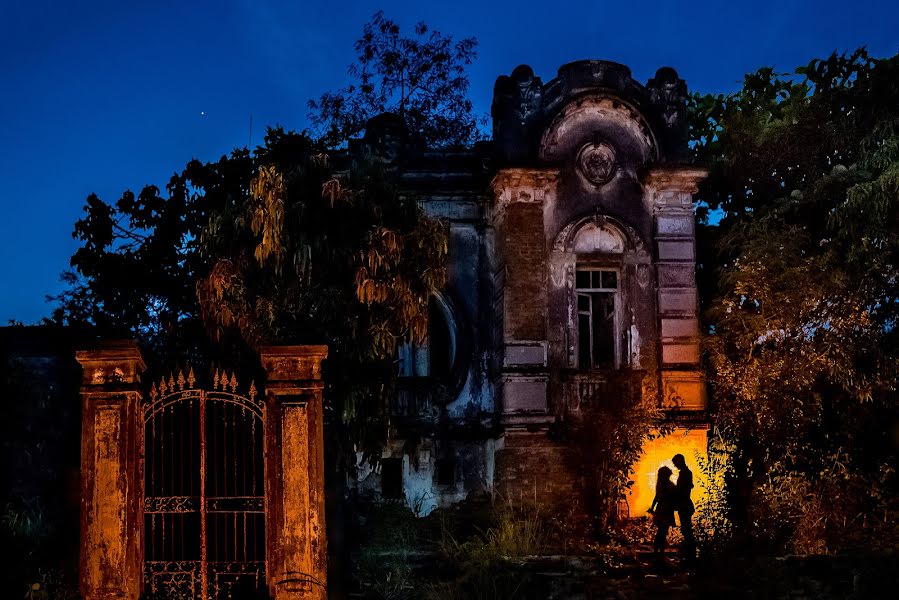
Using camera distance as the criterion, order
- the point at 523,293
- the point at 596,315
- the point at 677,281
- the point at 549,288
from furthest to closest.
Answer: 1. the point at 596,315
2. the point at 677,281
3. the point at 549,288
4. the point at 523,293

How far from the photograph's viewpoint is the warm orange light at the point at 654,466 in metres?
18.9

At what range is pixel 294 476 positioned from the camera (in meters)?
11.7

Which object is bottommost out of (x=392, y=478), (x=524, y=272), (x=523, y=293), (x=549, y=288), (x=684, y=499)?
(x=684, y=499)

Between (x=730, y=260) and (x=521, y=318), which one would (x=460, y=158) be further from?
(x=730, y=260)

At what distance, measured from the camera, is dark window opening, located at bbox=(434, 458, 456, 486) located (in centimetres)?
1961

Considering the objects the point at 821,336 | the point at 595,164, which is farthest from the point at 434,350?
the point at 821,336

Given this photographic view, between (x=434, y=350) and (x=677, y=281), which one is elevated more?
(x=677, y=281)

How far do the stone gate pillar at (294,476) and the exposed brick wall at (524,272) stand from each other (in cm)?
763

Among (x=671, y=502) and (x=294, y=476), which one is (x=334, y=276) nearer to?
(x=294, y=476)

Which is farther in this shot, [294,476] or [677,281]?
[677,281]

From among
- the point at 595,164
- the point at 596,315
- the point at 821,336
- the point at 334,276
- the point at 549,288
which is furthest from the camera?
the point at 596,315

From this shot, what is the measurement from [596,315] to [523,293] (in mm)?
1717

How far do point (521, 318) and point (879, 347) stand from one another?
5.56 metres

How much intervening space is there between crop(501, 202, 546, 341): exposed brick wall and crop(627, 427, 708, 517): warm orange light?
2.58 metres
